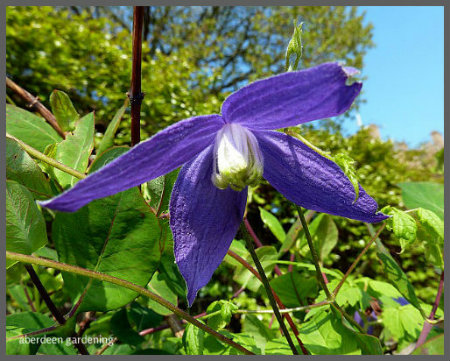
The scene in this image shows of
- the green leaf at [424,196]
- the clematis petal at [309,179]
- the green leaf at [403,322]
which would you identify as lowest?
the green leaf at [403,322]

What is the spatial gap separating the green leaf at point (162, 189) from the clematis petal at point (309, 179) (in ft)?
0.40

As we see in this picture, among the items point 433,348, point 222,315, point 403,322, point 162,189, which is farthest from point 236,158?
point 403,322

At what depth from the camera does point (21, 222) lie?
36 centimetres

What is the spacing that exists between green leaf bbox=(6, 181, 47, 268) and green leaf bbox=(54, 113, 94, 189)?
87mm

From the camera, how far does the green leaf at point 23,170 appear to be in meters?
0.39

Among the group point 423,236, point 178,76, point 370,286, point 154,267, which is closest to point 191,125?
point 154,267

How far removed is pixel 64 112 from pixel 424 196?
2.63ft

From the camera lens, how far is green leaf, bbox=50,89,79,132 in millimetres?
566

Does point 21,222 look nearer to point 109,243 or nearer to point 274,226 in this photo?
point 109,243

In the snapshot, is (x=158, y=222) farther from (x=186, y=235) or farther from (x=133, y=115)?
(x=133, y=115)

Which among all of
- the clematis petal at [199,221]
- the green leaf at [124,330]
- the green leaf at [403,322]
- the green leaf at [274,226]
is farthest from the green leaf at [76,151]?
the green leaf at [403,322]

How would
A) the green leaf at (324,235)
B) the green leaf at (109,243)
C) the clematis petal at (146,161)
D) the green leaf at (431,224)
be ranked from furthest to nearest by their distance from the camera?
the green leaf at (324,235) → the green leaf at (431,224) → the green leaf at (109,243) → the clematis petal at (146,161)

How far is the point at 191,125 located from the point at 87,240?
179 millimetres

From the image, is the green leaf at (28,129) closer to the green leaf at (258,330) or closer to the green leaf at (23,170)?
the green leaf at (23,170)
